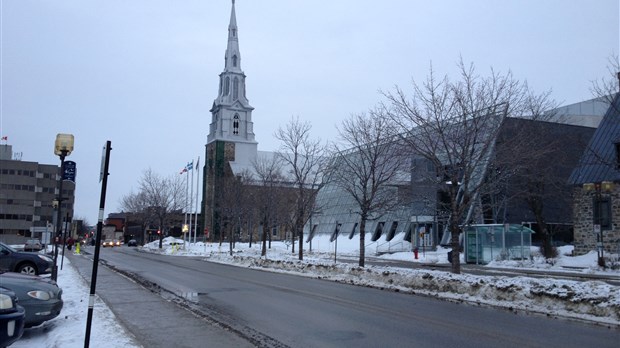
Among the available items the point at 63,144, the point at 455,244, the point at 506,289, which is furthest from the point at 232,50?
the point at 506,289

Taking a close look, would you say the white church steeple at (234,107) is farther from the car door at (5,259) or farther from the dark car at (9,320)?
the dark car at (9,320)

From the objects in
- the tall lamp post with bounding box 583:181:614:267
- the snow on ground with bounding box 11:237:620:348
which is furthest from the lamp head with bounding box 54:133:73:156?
the tall lamp post with bounding box 583:181:614:267

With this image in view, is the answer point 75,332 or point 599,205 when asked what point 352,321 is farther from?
point 599,205

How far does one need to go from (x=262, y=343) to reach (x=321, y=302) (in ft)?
19.2

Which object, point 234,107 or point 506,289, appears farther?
point 234,107

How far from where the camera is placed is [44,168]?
4500 inches

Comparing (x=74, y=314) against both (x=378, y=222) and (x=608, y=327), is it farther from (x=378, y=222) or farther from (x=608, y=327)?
(x=378, y=222)

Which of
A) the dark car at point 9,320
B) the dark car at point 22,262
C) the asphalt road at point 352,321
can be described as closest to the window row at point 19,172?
the dark car at point 22,262

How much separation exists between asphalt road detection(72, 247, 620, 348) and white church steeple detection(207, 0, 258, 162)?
88.6 meters

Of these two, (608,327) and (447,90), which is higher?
(447,90)

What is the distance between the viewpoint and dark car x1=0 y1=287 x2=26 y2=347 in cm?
682

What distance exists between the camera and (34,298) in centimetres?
948

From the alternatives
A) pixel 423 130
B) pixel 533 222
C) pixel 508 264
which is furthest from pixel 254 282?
pixel 533 222

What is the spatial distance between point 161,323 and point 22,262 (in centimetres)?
1203
